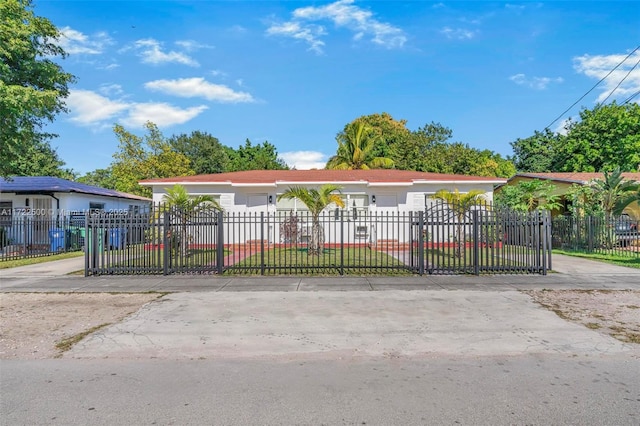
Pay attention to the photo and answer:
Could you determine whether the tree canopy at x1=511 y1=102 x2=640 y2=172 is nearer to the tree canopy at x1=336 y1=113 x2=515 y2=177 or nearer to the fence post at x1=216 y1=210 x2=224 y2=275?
the tree canopy at x1=336 y1=113 x2=515 y2=177

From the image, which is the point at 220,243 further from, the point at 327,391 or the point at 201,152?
the point at 201,152

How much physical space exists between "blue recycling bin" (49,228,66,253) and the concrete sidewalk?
25.1 feet

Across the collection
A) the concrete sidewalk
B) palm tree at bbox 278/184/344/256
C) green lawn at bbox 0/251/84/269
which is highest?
palm tree at bbox 278/184/344/256

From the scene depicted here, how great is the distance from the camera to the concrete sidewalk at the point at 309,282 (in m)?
9.69

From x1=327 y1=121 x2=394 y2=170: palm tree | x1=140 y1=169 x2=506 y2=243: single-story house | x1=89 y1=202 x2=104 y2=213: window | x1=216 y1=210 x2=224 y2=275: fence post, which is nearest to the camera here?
x1=216 y1=210 x2=224 y2=275: fence post

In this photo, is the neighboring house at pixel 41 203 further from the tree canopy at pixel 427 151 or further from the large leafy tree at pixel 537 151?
the large leafy tree at pixel 537 151

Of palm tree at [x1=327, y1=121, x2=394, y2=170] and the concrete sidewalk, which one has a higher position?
palm tree at [x1=327, y1=121, x2=394, y2=170]

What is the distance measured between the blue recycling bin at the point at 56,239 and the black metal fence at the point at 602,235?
23.7 metres

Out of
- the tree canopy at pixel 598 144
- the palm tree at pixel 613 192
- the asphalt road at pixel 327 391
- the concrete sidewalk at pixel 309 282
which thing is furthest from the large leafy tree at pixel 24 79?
the tree canopy at pixel 598 144

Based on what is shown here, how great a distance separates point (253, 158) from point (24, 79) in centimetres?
2848

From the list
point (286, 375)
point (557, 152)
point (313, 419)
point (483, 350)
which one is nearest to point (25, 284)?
point (286, 375)

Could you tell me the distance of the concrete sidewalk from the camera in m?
9.69

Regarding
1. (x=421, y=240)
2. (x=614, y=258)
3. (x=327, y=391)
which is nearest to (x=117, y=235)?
(x=421, y=240)

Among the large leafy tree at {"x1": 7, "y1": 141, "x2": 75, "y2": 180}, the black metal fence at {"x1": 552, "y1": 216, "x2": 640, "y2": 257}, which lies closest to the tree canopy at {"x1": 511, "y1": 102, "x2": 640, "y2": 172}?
the black metal fence at {"x1": 552, "y1": 216, "x2": 640, "y2": 257}
